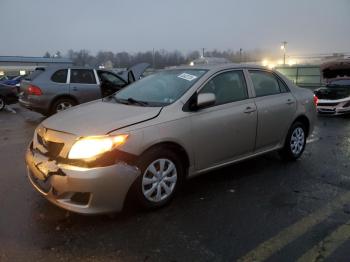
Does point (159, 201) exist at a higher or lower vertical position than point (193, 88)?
lower

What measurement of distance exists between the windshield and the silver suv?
1 centimetres

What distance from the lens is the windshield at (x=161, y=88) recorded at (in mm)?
4096

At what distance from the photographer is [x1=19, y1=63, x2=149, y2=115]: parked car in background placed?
9.35 metres

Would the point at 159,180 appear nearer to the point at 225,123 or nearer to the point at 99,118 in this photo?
the point at 99,118

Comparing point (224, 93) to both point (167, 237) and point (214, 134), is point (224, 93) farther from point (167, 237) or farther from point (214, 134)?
point (167, 237)

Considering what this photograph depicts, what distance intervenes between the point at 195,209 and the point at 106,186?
3.68 ft

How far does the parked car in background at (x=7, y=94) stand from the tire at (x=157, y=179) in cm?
1199

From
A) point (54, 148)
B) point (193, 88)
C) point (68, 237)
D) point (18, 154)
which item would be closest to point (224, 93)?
point (193, 88)

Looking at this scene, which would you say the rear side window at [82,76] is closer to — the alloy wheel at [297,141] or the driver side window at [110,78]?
the driver side window at [110,78]

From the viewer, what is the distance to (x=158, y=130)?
139 inches

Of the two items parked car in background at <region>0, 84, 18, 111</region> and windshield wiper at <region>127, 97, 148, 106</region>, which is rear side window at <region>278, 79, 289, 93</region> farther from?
parked car in background at <region>0, 84, 18, 111</region>

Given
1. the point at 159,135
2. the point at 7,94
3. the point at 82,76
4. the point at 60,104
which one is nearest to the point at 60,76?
the point at 82,76

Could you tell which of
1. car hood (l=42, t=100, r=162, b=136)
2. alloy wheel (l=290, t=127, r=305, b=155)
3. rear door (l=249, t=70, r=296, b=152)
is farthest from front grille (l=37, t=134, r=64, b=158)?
alloy wheel (l=290, t=127, r=305, b=155)

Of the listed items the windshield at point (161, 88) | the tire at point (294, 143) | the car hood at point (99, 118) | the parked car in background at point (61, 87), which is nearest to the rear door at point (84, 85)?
the parked car in background at point (61, 87)
